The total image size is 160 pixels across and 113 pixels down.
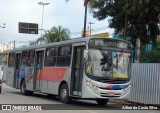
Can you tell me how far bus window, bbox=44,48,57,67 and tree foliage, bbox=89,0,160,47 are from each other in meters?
5.17

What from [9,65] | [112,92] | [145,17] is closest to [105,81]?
[112,92]

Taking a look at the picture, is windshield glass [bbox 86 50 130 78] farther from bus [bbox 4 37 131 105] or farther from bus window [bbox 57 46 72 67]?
bus window [bbox 57 46 72 67]

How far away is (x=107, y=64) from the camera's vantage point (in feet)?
60.7

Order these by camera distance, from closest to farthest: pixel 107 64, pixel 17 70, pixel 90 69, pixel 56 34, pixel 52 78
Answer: pixel 90 69, pixel 107 64, pixel 52 78, pixel 17 70, pixel 56 34

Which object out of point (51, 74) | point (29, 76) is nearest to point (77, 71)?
point (51, 74)

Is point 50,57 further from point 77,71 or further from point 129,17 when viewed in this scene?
point 129,17

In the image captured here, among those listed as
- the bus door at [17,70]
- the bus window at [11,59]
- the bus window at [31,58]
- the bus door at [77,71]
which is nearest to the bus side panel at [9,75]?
the bus window at [11,59]

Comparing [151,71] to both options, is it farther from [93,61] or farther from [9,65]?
[9,65]

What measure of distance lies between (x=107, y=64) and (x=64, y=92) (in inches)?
112

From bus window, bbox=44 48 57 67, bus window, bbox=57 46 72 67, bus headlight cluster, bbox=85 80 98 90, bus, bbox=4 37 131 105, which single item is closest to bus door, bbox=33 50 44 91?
bus window, bbox=44 48 57 67

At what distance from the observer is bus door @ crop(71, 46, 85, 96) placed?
1880 centimetres

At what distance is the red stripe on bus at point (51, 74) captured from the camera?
20539 mm

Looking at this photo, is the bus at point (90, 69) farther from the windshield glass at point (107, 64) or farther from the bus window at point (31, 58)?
the bus window at point (31, 58)

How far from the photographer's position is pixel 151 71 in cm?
2122
